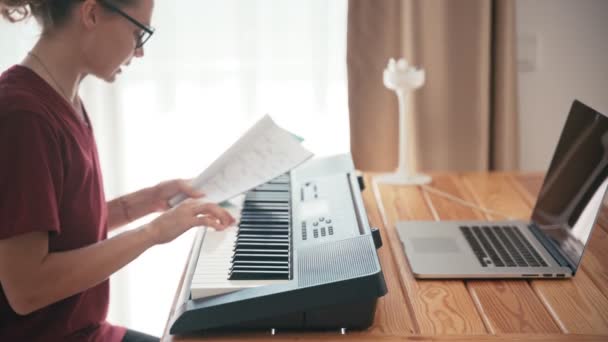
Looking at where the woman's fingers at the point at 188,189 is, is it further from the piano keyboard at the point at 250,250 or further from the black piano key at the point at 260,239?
the black piano key at the point at 260,239

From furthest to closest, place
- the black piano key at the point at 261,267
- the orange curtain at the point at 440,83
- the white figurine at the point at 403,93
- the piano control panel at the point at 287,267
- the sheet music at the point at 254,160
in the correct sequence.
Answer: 1. the orange curtain at the point at 440,83
2. the white figurine at the point at 403,93
3. the sheet music at the point at 254,160
4. the black piano key at the point at 261,267
5. the piano control panel at the point at 287,267

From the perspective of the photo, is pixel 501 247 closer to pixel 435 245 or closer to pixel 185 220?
pixel 435 245

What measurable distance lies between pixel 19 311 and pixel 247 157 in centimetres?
56

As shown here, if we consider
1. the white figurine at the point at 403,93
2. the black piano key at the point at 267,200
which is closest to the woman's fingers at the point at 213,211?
the black piano key at the point at 267,200

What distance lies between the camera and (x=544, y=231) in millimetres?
1478

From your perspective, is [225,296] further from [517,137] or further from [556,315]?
[517,137]

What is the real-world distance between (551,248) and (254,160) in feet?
2.01

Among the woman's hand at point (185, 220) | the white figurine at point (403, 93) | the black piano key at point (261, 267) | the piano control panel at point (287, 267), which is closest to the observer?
the piano control panel at point (287, 267)

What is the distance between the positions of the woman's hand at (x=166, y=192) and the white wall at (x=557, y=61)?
1.26 m

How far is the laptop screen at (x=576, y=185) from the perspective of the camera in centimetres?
129

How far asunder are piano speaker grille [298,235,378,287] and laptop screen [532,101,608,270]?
40 cm

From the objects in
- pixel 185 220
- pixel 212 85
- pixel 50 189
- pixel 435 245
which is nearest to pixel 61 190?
pixel 50 189

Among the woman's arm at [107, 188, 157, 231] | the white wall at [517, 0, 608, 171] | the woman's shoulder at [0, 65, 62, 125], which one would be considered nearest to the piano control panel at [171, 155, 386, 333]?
the woman's arm at [107, 188, 157, 231]

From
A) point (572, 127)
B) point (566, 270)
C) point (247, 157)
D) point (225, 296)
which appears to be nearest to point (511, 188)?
point (572, 127)
